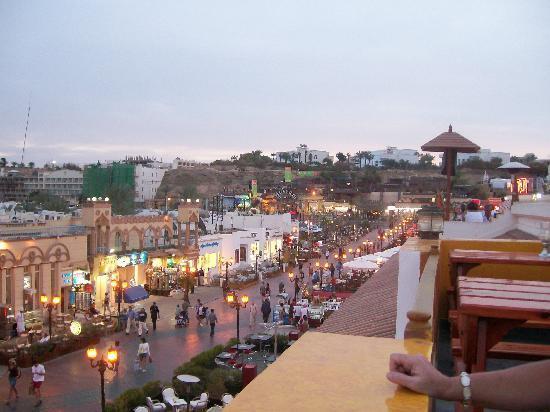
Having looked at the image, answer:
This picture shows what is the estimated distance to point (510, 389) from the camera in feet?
5.82

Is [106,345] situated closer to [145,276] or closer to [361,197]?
[145,276]

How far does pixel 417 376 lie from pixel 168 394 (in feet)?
36.7

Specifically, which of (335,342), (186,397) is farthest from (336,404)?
(186,397)

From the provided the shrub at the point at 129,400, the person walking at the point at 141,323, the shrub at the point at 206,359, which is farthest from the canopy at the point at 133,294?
the shrub at the point at 129,400

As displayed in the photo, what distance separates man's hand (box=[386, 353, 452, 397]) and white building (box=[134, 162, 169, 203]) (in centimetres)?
11045

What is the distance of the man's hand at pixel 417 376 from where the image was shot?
5.71 ft

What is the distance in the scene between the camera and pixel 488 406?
5.92 ft

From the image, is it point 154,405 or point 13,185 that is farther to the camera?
point 13,185

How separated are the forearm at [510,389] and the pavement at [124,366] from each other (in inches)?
474

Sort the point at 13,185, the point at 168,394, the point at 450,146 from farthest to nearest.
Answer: the point at 13,185 → the point at 168,394 → the point at 450,146

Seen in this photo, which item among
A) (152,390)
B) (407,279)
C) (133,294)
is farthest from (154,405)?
(133,294)

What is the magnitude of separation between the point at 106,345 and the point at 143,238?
35.1ft

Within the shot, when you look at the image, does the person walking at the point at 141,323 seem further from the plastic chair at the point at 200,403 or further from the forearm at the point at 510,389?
the forearm at the point at 510,389

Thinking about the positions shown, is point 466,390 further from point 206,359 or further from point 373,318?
point 206,359
